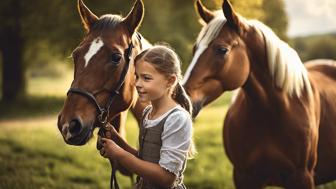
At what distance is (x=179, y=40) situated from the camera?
42.4 feet

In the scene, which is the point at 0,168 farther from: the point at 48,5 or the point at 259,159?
the point at 48,5

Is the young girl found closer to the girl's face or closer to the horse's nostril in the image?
the girl's face

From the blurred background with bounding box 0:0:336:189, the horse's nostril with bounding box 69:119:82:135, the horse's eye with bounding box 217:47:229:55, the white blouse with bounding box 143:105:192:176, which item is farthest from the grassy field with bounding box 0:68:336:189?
the white blouse with bounding box 143:105:192:176

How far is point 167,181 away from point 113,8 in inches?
383

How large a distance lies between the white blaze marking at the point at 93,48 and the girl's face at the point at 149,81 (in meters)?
0.46

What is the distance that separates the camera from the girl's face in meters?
2.60

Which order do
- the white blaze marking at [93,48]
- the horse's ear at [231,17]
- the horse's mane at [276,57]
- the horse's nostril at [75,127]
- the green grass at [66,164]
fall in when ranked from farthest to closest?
the green grass at [66,164] < the horse's mane at [276,57] < the horse's ear at [231,17] < the white blaze marking at [93,48] < the horse's nostril at [75,127]

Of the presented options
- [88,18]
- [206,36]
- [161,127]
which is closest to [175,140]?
[161,127]

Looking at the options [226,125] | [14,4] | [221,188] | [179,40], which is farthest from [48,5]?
[226,125]

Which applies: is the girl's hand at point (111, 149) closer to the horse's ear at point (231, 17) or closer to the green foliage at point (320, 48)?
the horse's ear at point (231, 17)

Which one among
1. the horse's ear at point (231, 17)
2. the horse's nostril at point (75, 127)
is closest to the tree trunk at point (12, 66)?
the horse's ear at point (231, 17)

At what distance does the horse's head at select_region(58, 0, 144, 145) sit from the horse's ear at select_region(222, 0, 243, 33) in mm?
847

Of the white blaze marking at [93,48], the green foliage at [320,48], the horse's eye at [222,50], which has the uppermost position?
the white blaze marking at [93,48]

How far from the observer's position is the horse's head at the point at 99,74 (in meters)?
2.80
